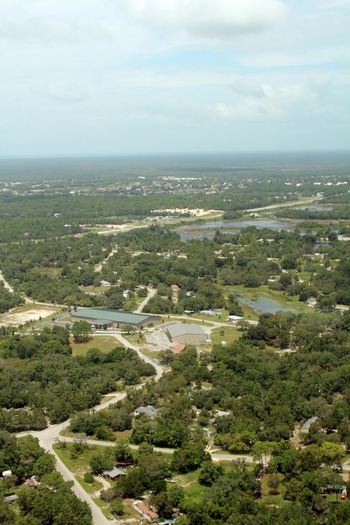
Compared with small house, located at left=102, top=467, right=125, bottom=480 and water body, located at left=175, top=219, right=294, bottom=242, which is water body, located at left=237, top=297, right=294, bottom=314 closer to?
Result: small house, located at left=102, top=467, right=125, bottom=480

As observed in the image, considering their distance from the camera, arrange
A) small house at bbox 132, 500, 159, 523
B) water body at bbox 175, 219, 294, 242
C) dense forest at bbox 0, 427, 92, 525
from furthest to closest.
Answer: water body at bbox 175, 219, 294, 242 < small house at bbox 132, 500, 159, 523 < dense forest at bbox 0, 427, 92, 525

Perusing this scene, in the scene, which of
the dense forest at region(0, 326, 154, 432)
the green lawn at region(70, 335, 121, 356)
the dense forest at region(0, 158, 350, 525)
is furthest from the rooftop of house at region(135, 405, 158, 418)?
the green lawn at region(70, 335, 121, 356)

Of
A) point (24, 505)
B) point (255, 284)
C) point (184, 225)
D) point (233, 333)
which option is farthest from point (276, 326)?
point (184, 225)

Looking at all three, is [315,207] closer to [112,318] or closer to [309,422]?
[112,318]

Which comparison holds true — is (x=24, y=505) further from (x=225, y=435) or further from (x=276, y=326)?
(x=276, y=326)

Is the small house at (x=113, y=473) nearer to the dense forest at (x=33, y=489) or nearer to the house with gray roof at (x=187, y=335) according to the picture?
the dense forest at (x=33, y=489)

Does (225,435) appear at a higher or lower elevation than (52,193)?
lower

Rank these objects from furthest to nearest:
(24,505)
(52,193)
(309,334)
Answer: (52,193), (309,334), (24,505)
